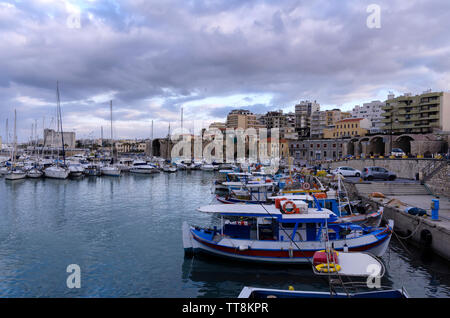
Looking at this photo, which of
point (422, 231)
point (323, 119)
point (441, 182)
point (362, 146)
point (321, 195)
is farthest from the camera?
point (323, 119)

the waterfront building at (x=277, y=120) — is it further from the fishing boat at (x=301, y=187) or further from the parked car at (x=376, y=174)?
the parked car at (x=376, y=174)

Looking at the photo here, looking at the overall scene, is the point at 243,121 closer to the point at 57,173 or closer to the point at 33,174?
the point at 57,173

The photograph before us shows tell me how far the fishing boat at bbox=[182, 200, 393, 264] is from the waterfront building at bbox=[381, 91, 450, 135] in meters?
51.2

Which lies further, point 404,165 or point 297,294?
point 404,165

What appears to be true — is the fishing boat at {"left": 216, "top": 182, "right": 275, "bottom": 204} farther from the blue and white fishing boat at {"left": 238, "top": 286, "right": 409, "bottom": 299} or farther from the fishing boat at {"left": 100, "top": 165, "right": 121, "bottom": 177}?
the fishing boat at {"left": 100, "top": 165, "right": 121, "bottom": 177}

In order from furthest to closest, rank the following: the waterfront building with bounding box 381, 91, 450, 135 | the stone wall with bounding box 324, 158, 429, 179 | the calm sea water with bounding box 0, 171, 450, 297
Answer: the waterfront building with bounding box 381, 91, 450, 135
the stone wall with bounding box 324, 158, 429, 179
the calm sea water with bounding box 0, 171, 450, 297

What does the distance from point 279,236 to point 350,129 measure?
7193 centimetres

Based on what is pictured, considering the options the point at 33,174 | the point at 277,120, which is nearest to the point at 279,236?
the point at 33,174

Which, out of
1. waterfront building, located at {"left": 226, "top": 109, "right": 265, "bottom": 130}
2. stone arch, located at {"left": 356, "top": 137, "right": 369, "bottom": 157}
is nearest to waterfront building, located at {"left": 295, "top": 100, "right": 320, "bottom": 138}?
waterfront building, located at {"left": 226, "top": 109, "right": 265, "bottom": 130}

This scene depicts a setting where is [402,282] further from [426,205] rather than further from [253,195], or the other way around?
[253,195]

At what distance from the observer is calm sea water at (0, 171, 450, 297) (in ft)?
42.7

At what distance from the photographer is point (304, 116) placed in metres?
125

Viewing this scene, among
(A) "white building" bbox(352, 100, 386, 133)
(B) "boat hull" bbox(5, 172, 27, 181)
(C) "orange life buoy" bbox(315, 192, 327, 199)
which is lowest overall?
(B) "boat hull" bbox(5, 172, 27, 181)
